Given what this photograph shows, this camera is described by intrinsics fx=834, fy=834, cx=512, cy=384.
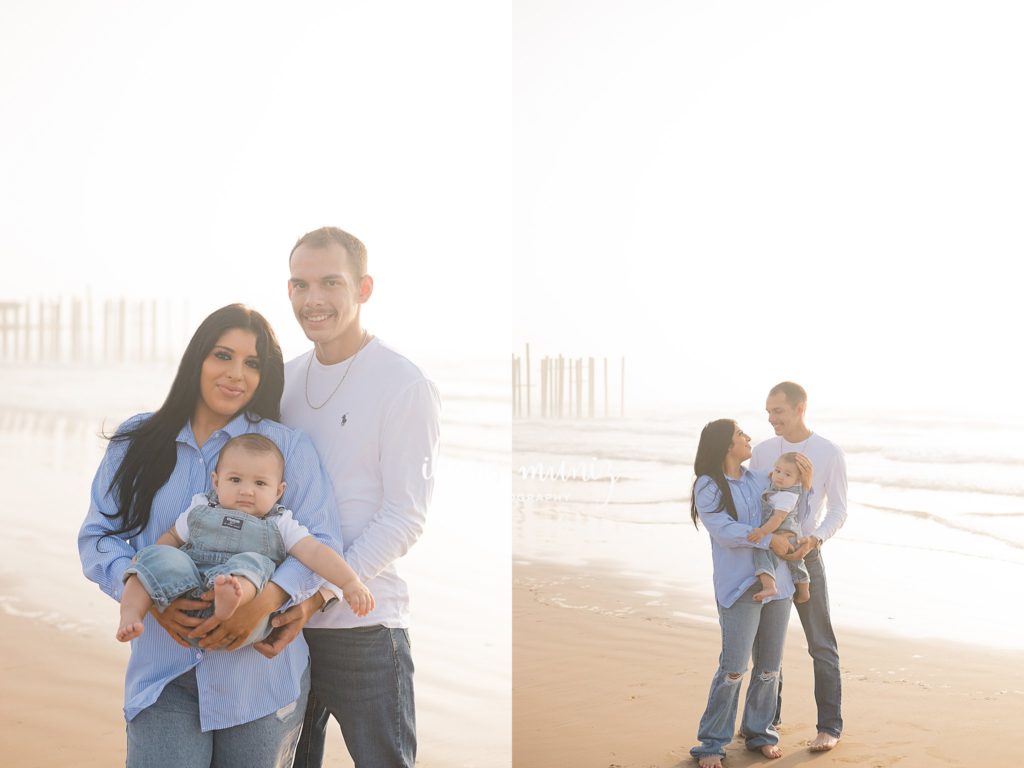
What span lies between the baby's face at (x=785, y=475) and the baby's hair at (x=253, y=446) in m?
2.11

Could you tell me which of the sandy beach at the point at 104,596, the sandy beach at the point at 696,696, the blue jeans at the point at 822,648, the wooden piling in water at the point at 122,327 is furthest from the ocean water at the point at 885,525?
the wooden piling in water at the point at 122,327

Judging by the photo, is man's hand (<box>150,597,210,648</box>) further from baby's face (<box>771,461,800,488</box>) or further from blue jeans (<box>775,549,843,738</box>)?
blue jeans (<box>775,549,843,738</box>)

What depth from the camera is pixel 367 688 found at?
1.88 m

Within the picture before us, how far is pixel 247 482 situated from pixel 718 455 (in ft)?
6.71

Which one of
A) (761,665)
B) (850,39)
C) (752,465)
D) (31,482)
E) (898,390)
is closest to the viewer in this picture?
(761,665)

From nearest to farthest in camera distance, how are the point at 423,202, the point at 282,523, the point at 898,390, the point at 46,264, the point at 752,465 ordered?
the point at 282,523 → the point at 752,465 → the point at 898,390 → the point at 46,264 → the point at 423,202

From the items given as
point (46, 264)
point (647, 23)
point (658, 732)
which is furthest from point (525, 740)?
point (46, 264)

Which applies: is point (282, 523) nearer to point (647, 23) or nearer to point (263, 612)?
point (263, 612)

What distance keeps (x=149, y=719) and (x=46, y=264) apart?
782cm

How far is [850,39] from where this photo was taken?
4984 mm

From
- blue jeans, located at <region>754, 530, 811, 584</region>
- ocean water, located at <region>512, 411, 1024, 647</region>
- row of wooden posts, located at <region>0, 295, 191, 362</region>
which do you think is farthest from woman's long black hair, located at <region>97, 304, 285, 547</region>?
row of wooden posts, located at <region>0, 295, 191, 362</region>

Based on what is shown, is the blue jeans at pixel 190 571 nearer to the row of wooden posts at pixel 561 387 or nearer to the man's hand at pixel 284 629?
the man's hand at pixel 284 629

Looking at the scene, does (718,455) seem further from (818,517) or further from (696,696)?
(696,696)

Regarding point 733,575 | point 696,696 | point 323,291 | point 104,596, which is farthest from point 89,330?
point 323,291
